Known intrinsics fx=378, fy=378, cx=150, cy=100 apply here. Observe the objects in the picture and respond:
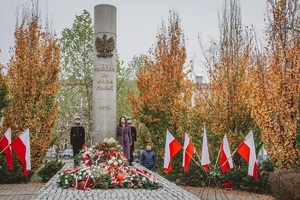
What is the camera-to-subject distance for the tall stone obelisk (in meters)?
14.2

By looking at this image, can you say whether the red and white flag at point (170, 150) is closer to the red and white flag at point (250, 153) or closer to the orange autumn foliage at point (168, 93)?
the red and white flag at point (250, 153)

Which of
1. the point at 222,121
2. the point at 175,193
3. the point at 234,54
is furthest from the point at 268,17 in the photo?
the point at 175,193

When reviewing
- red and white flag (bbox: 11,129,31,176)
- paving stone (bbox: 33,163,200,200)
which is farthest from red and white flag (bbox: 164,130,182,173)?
red and white flag (bbox: 11,129,31,176)

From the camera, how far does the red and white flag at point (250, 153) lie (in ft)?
31.2

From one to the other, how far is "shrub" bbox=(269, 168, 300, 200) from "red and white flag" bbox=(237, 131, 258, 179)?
2.16 m

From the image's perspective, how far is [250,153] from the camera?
9625mm

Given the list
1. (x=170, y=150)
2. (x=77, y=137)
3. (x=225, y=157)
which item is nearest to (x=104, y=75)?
(x=77, y=137)

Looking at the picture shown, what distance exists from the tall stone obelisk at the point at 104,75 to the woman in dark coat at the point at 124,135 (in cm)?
50

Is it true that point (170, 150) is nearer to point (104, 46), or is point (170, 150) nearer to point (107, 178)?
point (107, 178)

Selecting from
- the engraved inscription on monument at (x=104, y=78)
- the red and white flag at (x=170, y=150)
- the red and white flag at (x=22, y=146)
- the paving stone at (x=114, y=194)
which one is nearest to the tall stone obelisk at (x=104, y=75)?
the engraved inscription on monument at (x=104, y=78)

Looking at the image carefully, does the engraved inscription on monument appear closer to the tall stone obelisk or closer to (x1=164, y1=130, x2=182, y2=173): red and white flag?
the tall stone obelisk

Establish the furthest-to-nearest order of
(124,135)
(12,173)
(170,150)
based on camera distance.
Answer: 1. (12,173)
2. (124,135)
3. (170,150)

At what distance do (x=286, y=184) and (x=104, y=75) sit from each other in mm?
7433

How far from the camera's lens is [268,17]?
53.2 feet
